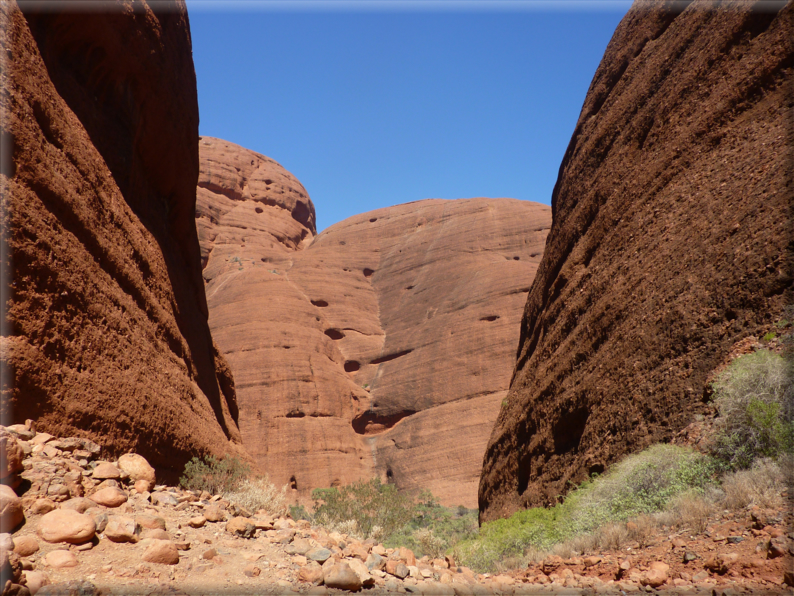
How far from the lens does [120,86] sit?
33.1 feet

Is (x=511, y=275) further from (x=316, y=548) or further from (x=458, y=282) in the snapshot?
(x=316, y=548)

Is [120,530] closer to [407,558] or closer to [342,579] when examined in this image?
[342,579]

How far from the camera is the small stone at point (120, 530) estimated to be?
13.8 ft

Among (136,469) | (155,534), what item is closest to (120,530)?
(155,534)

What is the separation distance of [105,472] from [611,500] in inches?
266

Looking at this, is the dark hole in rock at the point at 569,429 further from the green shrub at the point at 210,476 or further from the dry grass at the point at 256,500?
the green shrub at the point at 210,476

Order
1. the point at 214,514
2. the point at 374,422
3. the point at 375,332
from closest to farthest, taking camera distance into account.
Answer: the point at 214,514
the point at 374,422
the point at 375,332

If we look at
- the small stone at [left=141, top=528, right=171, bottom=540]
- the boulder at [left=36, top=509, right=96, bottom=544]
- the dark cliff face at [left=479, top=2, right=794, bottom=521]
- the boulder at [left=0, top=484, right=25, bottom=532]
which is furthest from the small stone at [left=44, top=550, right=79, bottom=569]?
the dark cliff face at [left=479, top=2, right=794, bottom=521]

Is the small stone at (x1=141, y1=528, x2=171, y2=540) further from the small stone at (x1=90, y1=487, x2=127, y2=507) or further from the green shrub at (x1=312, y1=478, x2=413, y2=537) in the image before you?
the green shrub at (x1=312, y1=478, x2=413, y2=537)

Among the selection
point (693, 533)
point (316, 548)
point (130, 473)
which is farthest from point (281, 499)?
point (693, 533)

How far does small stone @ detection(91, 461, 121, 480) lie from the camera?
216 inches

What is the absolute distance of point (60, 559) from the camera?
366 cm

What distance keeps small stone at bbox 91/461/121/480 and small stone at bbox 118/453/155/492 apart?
1.43 ft

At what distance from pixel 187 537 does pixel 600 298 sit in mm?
10041
